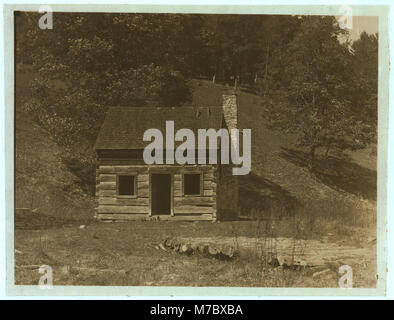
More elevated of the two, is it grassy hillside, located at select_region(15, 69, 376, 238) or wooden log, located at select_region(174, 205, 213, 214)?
grassy hillside, located at select_region(15, 69, 376, 238)

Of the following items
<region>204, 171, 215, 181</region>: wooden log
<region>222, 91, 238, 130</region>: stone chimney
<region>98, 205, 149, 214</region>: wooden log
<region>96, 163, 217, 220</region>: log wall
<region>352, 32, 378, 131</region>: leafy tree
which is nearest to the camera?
<region>352, 32, 378, 131</region>: leafy tree

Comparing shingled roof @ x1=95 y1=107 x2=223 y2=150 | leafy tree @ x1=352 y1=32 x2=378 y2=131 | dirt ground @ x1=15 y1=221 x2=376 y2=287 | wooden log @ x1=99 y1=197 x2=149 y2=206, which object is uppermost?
leafy tree @ x1=352 y1=32 x2=378 y2=131

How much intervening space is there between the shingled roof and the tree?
10.6ft

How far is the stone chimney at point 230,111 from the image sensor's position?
17734mm

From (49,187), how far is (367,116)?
10.2m

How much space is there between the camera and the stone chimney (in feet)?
58.2

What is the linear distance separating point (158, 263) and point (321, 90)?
337 inches

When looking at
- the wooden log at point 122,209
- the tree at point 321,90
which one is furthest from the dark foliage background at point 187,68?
the wooden log at point 122,209

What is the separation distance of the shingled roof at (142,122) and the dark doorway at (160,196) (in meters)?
1.72

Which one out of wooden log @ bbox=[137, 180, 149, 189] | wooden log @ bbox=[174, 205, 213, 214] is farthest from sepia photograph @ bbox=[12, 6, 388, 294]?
wooden log @ bbox=[137, 180, 149, 189]

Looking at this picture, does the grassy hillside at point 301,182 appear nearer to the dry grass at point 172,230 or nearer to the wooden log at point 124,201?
the dry grass at point 172,230

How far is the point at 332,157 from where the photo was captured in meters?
18.9

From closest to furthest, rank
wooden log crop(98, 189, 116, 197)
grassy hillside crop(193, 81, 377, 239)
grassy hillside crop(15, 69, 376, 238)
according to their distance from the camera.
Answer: grassy hillside crop(15, 69, 376, 238) → grassy hillside crop(193, 81, 377, 239) → wooden log crop(98, 189, 116, 197)

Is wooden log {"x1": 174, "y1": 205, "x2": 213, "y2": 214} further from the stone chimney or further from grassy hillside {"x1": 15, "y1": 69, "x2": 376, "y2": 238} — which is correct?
the stone chimney
